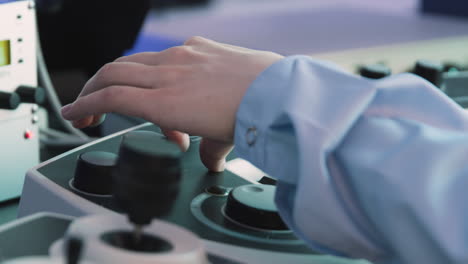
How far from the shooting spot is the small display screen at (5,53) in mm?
883

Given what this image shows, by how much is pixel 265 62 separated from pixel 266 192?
137mm

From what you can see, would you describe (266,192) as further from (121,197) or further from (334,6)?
(334,6)

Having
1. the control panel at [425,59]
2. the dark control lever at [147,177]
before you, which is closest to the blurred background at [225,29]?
the control panel at [425,59]

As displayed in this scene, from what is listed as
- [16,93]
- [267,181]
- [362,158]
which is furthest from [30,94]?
[362,158]

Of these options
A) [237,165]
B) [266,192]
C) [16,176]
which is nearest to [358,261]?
[266,192]

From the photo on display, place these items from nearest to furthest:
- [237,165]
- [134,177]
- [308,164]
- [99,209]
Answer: [134,177] < [308,164] < [99,209] < [237,165]

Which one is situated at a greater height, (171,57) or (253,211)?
(171,57)

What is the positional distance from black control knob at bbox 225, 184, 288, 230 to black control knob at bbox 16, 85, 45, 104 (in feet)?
1.03

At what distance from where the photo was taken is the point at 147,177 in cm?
46

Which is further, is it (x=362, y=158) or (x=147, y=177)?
(x=362, y=158)

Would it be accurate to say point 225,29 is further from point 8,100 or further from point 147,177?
point 147,177

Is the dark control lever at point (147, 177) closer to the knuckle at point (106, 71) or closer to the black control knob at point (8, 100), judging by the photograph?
the knuckle at point (106, 71)

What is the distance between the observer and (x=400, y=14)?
8.42 ft

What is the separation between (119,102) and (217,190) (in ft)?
0.50
